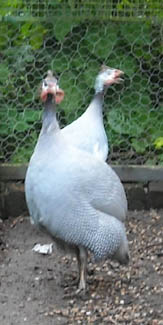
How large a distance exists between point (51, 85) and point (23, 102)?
1114 millimetres

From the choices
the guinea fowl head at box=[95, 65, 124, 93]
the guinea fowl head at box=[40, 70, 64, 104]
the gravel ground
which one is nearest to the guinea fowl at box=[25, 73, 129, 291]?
the guinea fowl head at box=[40, 70, 64, 104]

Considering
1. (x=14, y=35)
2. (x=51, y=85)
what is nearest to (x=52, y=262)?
(x=51, y=85)

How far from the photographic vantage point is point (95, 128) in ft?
12.4

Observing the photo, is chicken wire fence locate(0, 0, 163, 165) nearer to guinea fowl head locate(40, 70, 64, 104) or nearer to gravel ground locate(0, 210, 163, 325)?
gravel ground locate(0, 210, 163, 325)

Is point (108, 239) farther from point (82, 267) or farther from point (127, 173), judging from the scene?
point (127, 173)

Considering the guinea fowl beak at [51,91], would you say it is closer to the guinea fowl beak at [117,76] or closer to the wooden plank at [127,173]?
the guinea fowl beak at [117,76]

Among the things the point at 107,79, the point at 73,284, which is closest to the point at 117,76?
the point at 107,79

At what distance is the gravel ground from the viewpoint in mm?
3217

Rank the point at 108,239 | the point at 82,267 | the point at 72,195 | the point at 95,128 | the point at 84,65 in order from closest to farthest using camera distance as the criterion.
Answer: the point at 72,195, the point at 108,239, the point at 82,267, the point at 95,128, the point at 84,65

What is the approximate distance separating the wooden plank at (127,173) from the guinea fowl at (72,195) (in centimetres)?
103

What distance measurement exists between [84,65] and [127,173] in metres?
0.67

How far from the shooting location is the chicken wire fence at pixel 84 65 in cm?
435

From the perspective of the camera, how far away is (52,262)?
384 centimetres

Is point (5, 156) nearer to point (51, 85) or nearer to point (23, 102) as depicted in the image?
point (23, 102)
